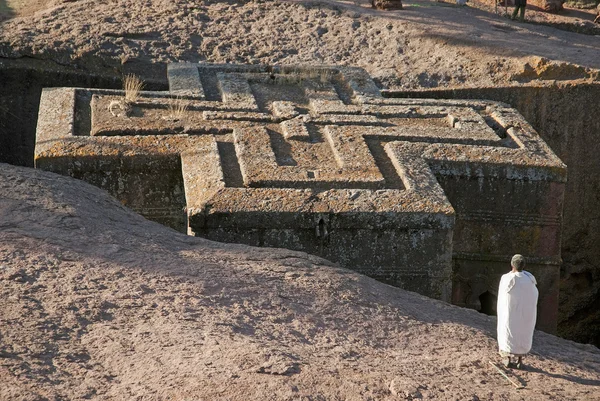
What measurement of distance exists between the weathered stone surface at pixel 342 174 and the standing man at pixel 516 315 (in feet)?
4.45

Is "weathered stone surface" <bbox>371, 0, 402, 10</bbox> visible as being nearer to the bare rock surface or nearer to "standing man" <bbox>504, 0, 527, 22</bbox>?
"standing man" <bbox>504, 0, 527, 22</bbox>

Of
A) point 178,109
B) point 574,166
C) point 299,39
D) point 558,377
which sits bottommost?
point 574,166

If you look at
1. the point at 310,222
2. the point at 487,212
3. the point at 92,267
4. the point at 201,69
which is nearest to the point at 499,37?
the point at 201,69

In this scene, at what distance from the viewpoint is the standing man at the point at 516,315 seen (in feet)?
13.2

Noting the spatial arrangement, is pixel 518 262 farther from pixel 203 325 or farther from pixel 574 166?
pixel 574 166

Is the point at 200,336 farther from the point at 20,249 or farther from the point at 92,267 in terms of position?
the point at 20,249

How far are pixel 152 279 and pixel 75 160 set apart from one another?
6.81 ft

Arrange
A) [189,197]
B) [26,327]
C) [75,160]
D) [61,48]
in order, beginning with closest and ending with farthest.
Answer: [26,327] → [189,197] → [75,160] → [61,48]

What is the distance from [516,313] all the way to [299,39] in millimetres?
7269

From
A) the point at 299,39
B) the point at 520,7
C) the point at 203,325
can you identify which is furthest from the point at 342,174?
the point at 520,7

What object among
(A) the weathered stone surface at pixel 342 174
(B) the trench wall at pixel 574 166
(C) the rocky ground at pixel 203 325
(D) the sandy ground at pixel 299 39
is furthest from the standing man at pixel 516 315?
(D) the sandy ground at pixel 299 39

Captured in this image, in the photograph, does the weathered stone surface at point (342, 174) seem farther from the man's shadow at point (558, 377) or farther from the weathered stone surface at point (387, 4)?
the weathered stone surface at point (387, 4)

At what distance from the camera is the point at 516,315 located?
412 cm

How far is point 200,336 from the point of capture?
379 centimetres
